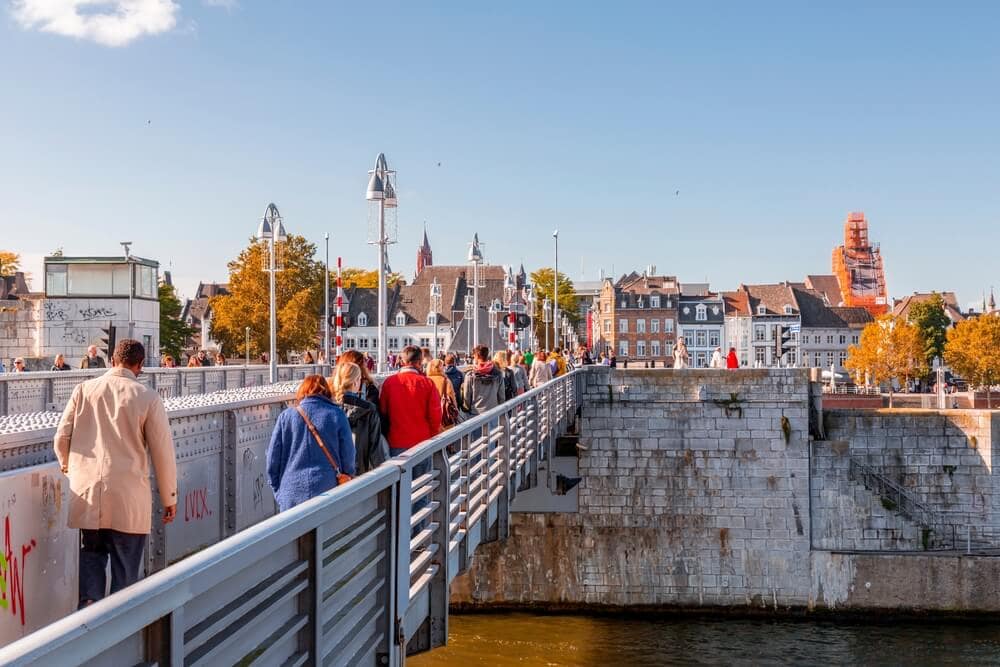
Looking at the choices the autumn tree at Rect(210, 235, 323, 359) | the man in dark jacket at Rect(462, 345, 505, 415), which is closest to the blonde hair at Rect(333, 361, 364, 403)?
the man in dark jacket at Rect(462, 345, 505, 415)

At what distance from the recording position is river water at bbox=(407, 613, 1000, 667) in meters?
24.4

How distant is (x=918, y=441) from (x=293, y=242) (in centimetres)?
3950

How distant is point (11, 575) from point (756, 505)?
82.0ft

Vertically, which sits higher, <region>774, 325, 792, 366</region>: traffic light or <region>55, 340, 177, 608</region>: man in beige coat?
<region>774, 325, 792, 366</region>: traffic light

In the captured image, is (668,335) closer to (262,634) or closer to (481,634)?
(481,634)

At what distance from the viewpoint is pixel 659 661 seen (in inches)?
956

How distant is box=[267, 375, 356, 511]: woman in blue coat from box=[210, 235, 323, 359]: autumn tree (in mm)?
49675

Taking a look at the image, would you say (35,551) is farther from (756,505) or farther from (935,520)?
(935,520)

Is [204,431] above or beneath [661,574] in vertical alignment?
above

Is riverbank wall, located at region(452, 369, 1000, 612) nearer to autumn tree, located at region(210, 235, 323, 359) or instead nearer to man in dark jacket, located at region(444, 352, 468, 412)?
man in dark jacket, located at region(444, 352, 468, 412)

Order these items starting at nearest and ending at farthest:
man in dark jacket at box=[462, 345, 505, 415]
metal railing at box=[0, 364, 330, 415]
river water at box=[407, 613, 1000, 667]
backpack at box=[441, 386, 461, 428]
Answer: backpack at box=[441, 386, 461, 428] < man in dark jacket at box=[462, 345, 505, 415] < metal railing at box=[0, 364, 330, 415] < river water at box=[407, 613, 1000, 667]

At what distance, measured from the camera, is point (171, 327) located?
75500 millimetres

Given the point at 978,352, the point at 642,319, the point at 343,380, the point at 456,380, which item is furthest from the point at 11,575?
the point at 642,319

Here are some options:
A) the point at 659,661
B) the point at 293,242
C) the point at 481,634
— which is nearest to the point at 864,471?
the point at 659,661
